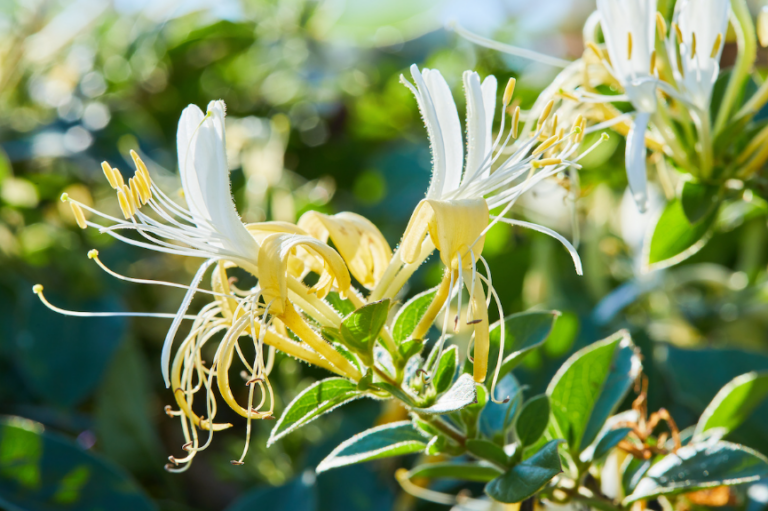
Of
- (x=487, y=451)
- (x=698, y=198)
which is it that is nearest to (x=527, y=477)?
(x=487, y=451)

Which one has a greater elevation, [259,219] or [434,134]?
[434,134]

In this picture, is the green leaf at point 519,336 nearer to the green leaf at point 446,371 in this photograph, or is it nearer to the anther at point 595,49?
the green leaf at point 446,371

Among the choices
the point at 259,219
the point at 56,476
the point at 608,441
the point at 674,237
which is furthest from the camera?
the point at 259,219

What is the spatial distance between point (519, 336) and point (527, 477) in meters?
0.08

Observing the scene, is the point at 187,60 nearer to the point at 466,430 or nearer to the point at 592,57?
the point at 592,57

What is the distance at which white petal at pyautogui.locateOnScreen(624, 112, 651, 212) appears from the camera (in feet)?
1.24

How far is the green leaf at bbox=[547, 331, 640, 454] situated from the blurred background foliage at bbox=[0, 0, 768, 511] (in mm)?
109

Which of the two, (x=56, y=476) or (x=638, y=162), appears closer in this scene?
(x=638, y=162)

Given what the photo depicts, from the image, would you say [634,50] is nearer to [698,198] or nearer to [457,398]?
[698,198]

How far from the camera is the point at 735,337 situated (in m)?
0.78

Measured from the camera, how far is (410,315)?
1.24 ft

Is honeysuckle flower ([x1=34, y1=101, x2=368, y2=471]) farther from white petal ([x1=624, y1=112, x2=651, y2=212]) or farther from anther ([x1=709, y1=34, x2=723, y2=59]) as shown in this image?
anther ([x1=709, y1=34, x2=723, y2=59])

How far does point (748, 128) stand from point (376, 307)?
33cm

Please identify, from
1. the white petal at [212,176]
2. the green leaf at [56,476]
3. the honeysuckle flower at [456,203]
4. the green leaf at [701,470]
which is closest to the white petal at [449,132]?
the honeysuckle flower at [456,203]
